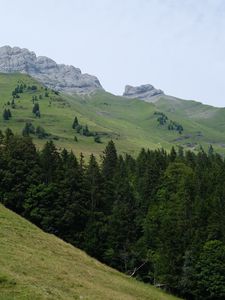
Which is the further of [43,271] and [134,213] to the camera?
[134,213]

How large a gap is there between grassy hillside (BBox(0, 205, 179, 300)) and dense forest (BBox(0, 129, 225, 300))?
27741 mm

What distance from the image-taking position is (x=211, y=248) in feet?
246

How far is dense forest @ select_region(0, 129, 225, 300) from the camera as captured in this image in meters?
75.4

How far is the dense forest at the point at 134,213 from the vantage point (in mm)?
75438

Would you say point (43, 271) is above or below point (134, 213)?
above

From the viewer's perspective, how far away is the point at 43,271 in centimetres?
3512

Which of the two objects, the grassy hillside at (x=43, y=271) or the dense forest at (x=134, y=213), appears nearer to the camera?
the grassy hillside at (x=43, y=271)

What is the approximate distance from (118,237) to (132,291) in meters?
40.7

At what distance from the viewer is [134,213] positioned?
305ft

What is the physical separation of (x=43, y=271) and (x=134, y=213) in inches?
2310

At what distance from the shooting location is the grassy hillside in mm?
27078

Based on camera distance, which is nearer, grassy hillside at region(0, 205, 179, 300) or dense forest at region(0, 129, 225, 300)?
grassy hillside at region(0, 205, 179, 300)

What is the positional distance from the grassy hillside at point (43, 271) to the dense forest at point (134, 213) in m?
27.7

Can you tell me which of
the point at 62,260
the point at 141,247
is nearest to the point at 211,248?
the point at 141,247
